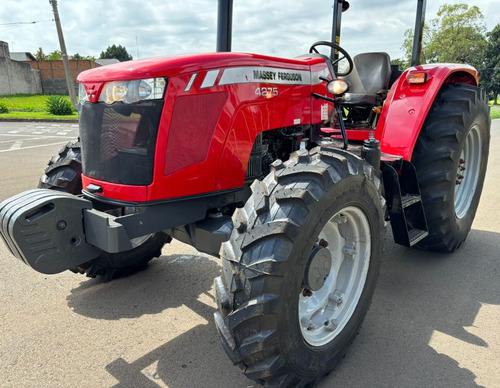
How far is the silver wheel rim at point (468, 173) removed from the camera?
4.01 m

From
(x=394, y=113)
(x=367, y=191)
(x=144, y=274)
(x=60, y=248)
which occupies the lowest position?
(x=144, y=274)

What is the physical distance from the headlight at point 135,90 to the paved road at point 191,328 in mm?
1477

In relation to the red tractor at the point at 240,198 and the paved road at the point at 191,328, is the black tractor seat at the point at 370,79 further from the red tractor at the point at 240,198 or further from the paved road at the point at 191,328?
the paved road at the point at 191,328

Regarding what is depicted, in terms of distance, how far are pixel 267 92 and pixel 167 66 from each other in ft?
2.22

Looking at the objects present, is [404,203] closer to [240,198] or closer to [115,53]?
[240,198]

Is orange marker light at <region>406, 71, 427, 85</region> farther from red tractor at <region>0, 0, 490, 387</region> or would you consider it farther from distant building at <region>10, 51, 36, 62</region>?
distant building at <region>10, 51, 36, 62</region>

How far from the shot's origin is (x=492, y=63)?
151ft

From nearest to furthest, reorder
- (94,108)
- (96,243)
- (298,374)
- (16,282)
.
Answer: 1. (298,374)
2. (96,243)
3. (94,108)
4. (16,282)

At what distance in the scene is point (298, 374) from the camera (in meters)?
1.96

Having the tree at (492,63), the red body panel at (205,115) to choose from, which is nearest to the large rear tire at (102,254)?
the red body panel at (205,115)

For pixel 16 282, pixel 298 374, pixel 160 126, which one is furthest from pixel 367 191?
pixel 16 282

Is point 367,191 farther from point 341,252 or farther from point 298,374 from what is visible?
point 298,374

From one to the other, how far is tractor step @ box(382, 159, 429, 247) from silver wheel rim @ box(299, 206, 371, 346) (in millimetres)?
692

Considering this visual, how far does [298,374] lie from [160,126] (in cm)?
140
